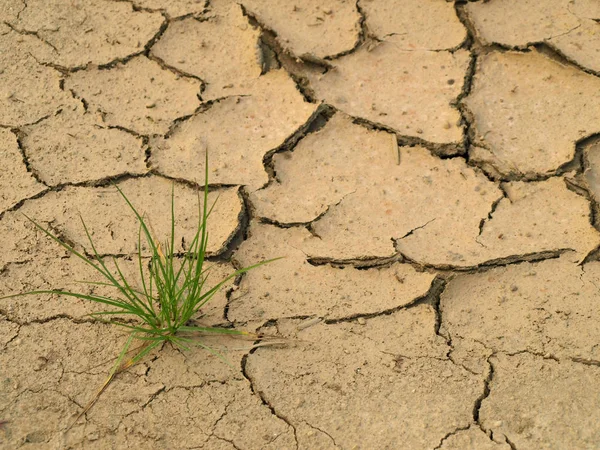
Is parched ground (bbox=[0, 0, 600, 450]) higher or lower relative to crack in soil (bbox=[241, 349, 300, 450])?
higher

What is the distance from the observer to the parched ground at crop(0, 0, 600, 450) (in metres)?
2.15

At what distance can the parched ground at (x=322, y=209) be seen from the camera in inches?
84.5

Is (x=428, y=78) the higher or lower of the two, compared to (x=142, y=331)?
higher

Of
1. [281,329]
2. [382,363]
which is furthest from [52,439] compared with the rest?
[382,363]

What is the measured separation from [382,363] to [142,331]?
2.08 feet

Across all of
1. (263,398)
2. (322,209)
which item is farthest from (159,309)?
(322,209)

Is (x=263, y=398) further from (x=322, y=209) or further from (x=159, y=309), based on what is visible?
(x=322, y=209)

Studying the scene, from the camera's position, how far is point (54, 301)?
239 centimetres

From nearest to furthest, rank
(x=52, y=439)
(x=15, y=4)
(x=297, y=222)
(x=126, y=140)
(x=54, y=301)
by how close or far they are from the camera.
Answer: (x=52, y=439)
(x=54, y=301)
(x=297, y=222)
(x=126, y=140)
(x=15, y=4)

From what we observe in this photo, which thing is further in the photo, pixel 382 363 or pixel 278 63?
pixel 278 63

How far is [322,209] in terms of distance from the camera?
8.61ft

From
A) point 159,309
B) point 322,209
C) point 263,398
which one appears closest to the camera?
point 263,398

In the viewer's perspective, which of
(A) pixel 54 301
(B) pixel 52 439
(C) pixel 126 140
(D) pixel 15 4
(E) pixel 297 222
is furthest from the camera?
(D) pixel 15 4

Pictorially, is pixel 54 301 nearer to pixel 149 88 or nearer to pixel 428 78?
pixel 149 88
